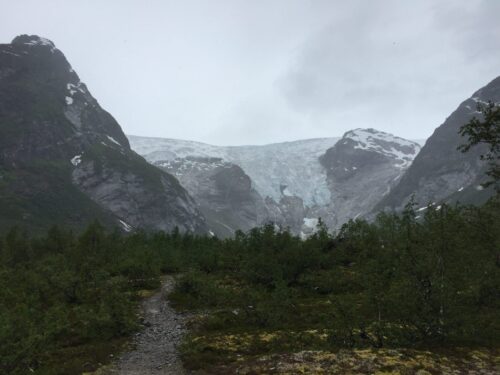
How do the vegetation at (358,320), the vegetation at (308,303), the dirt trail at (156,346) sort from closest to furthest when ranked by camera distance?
the vegetation at (358,320), the vegetation at (308,303), the dirt trail at (156,346)

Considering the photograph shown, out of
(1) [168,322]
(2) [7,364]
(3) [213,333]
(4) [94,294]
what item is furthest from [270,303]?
(4) [94,294]

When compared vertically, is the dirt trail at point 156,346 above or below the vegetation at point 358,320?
below

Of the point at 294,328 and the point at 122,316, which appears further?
the point at 122,316

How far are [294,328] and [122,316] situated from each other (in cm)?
1140

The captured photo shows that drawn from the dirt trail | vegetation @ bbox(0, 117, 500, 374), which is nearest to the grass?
vegetation @ bbox(0, 117, 500, 374)

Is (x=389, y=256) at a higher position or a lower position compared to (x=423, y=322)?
higher

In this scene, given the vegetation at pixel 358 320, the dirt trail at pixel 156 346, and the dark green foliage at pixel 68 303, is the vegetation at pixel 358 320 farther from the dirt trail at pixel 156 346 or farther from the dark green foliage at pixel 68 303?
the dirt trail at pixel 156 346

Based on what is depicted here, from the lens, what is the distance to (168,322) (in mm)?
30516

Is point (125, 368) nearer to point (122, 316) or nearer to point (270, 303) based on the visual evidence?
point (122, 316)

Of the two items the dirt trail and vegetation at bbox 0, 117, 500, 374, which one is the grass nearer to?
vegetation at bbox 0, 117, 500, 374

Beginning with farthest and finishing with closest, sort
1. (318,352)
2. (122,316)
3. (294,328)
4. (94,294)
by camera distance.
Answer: (94,294)
(122,316)
(294,328)
(318,352)

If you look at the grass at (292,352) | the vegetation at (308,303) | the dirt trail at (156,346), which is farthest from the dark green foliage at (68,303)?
the grass at (292,352)

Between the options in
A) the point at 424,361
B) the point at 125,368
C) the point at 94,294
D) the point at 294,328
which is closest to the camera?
the point at 424,361

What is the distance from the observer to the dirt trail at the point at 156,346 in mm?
20656
